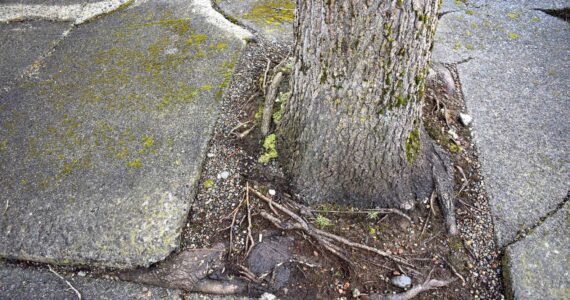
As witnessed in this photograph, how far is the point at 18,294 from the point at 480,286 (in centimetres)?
203

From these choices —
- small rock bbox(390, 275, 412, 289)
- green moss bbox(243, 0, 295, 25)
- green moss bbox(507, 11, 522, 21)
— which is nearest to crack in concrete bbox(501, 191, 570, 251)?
small rock bbox(390, 275, 412, 289)

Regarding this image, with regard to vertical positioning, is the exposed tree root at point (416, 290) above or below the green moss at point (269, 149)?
below

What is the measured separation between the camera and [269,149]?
7.17ft

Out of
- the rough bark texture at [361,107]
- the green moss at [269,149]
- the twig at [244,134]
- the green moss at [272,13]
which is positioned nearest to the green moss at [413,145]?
the rough bark texture at [361,107]

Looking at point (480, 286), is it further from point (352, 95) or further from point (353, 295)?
point (352, 95)

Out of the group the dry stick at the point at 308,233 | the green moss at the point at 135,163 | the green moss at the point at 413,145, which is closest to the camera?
the dry stick at the point at 308,233

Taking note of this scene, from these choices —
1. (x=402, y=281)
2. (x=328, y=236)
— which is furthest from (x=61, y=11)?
(x=402, y=281)

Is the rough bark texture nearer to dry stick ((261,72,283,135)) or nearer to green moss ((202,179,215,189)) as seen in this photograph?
dry stick ((261,72,283,135))

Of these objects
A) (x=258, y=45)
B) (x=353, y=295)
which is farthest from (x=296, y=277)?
(x=258, y=45)

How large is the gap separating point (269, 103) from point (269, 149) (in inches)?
11.4

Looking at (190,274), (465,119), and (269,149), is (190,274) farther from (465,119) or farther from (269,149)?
(465,119)

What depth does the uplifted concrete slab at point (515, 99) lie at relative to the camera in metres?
2.05

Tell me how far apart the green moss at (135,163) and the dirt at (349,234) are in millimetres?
348

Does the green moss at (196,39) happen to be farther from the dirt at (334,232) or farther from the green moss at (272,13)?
the dirt at (334,232)
